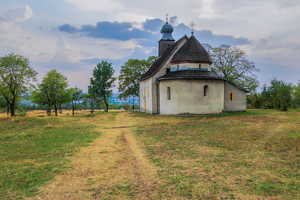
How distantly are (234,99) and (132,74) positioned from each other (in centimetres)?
2133

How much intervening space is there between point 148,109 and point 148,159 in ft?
77.1

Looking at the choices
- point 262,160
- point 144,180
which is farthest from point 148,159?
point 262,160

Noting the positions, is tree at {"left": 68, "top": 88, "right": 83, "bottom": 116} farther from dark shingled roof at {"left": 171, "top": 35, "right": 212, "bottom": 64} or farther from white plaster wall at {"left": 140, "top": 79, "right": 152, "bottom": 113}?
dark shingled roof at {"left": 171, "top": 35, "right": 212, "bottom": 64}

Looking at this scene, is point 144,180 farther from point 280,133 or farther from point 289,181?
point 280,133

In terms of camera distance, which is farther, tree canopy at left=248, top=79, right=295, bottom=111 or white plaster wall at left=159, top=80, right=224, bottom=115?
tree canopy at left=248, top=79, right=295, bottom=111

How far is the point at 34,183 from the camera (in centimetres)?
612

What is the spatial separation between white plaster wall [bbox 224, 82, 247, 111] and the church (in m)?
3.24

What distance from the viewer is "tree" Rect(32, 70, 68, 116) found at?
40938 mm

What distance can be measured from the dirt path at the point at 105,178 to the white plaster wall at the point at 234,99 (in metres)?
23.3

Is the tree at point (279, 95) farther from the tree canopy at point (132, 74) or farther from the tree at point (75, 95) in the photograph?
the tree at point (75, 95)

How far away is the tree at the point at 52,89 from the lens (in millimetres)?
40938

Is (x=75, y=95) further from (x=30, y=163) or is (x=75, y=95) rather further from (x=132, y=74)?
(x=30, y=163)

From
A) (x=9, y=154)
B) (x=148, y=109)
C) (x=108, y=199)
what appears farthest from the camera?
(x=148, y=109)

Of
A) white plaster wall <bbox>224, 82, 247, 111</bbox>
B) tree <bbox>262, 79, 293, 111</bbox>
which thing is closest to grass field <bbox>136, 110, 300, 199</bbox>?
white plaster wall <bbox>224, 82, 247, 111</bbox>
